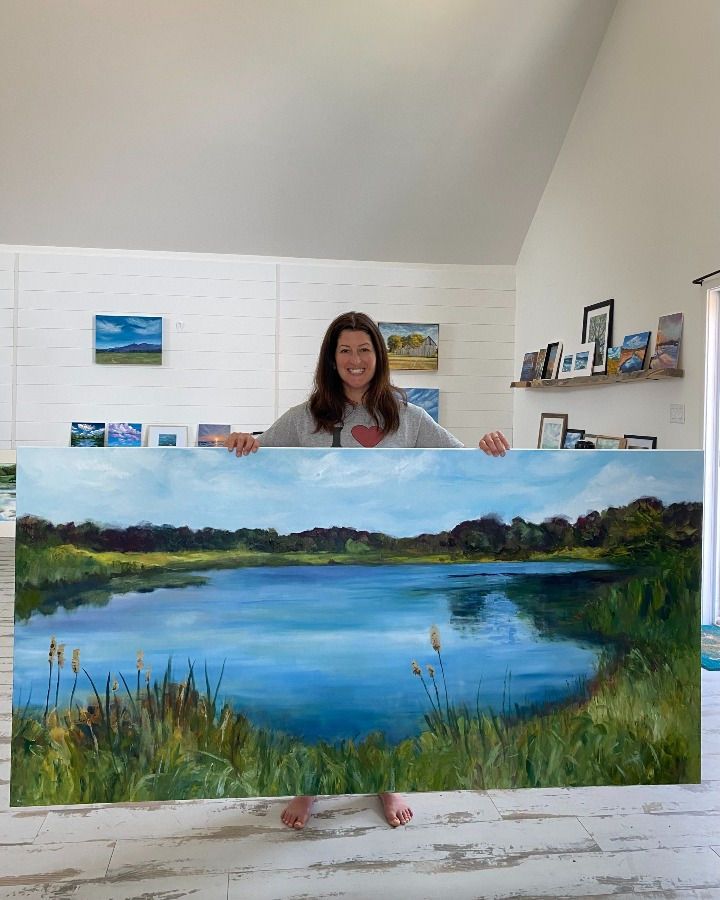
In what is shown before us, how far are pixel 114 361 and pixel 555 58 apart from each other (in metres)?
3.95

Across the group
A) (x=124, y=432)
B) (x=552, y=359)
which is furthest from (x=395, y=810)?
(x=124, y=432)

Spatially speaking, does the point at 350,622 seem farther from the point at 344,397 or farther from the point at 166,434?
the point at 166,434

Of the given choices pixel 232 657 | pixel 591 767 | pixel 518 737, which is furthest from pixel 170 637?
pixel 591 767

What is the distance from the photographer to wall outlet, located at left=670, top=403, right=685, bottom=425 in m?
4.48

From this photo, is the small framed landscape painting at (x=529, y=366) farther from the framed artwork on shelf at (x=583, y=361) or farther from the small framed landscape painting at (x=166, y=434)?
the small framed landscape painting at (x=166, y=434)

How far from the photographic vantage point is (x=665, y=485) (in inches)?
83.9

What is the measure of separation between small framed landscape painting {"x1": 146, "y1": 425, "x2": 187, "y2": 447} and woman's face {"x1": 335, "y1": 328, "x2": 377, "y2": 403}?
4.78 metres

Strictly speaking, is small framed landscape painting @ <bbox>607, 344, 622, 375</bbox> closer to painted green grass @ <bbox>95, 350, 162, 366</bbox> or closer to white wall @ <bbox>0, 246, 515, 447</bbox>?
white wall @ <bbox>0, 246, 515, 447</bbox>

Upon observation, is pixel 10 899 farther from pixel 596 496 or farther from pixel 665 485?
pixel 665 485

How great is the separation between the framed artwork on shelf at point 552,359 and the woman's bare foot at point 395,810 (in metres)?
4.38

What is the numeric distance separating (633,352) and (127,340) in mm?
3937

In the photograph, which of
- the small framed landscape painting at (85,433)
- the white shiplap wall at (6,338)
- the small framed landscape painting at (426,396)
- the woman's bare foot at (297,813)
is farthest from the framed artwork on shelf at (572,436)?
the white shiplap wall at (6,338)

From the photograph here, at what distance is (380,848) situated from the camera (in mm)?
2123

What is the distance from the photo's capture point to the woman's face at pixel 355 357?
7.77 feet
